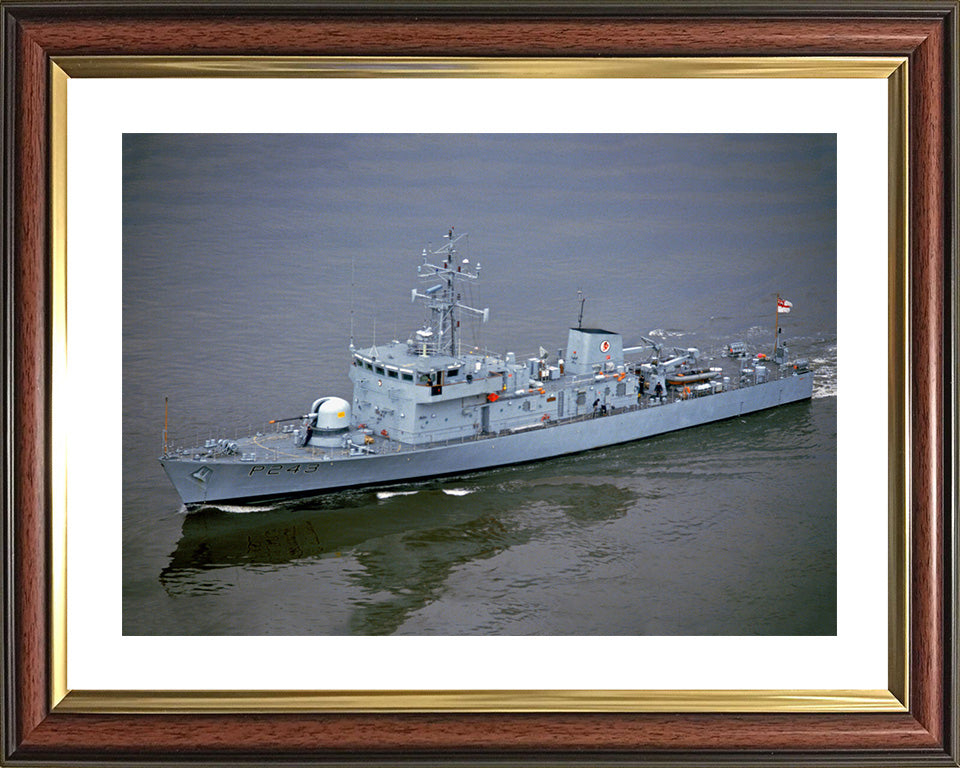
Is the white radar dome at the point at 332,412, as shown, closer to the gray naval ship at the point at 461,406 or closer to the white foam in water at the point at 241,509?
the gray naval ship at the point at 461,406

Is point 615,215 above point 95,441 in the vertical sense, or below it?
above

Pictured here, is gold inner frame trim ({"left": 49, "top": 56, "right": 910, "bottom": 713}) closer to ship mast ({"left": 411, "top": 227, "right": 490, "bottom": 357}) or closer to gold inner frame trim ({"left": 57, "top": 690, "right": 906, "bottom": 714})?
gold inner frame trim ({"left": 57, "top": 690, "right": 906, "bottom": 714})

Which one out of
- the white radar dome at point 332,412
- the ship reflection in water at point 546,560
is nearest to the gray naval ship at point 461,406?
the white radar dome at point 332,412

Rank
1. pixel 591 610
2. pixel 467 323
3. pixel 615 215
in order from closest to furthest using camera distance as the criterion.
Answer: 1. pixel 591 610
2. pixel 615 215
3. pixel 467 323

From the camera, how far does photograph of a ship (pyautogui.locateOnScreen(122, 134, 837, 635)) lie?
16.1 ft

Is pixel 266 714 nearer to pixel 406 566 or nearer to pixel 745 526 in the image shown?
pixel 406 566

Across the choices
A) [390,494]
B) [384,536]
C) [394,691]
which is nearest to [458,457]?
[390,494]

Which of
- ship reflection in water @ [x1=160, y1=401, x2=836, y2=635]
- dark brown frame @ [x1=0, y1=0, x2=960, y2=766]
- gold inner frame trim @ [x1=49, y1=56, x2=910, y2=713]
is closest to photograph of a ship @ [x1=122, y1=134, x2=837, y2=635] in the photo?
ship reflection in water @ [x1=160, y1=401, x2=836, y2=635]

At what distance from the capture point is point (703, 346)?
247 inches

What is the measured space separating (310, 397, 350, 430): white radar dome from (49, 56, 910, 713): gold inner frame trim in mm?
1640

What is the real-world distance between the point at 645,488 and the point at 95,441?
3.12 metres

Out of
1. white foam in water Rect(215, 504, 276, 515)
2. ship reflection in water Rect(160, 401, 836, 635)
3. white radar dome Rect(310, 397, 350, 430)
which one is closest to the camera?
ship reflection in water Rect(160, 401, 836, 635)

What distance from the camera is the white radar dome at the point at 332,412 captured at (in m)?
5.96

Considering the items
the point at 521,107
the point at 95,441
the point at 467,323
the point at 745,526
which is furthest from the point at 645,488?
the point at 95,441
